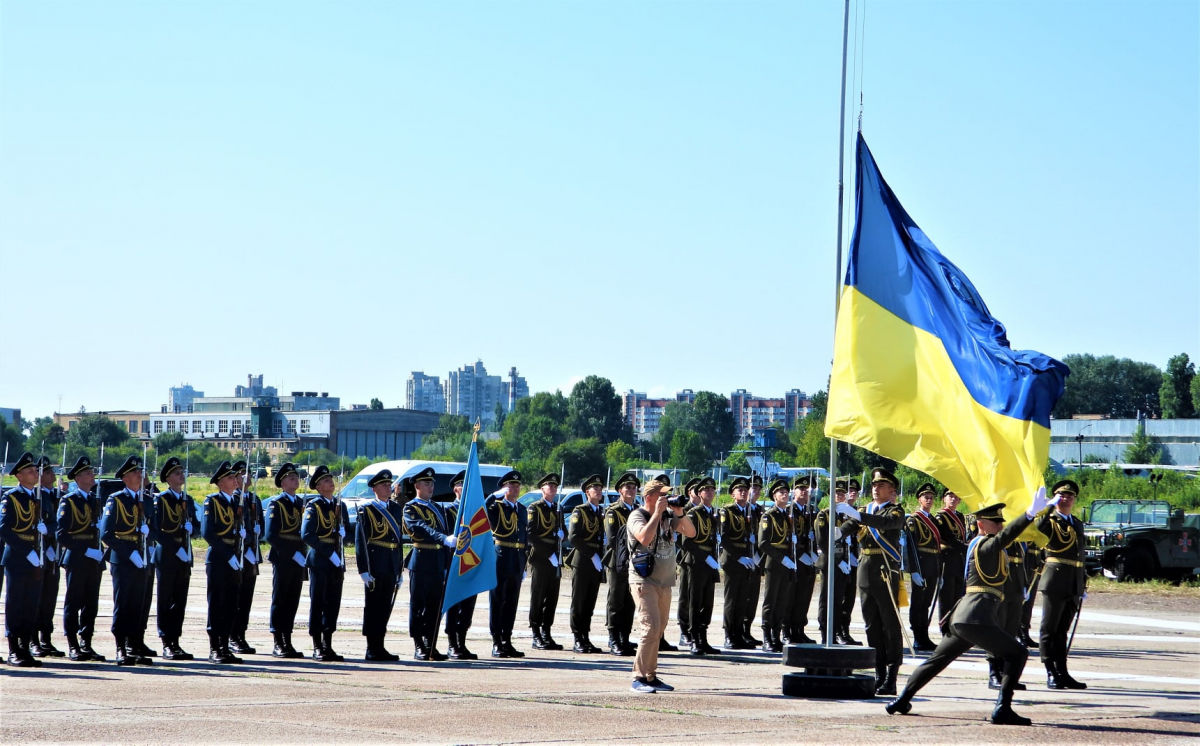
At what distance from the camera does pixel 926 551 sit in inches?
712

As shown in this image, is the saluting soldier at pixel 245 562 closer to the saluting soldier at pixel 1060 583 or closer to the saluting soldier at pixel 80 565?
the saluting soldier at pixel 80 565

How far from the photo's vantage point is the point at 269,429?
122750mm

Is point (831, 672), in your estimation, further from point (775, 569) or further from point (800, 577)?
point (800, 577)

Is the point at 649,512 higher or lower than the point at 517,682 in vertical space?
higher

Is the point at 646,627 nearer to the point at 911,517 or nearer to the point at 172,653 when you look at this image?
the point at 172,653

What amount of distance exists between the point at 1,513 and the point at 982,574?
28.0 ft

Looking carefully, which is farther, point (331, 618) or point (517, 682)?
point (331, 618)

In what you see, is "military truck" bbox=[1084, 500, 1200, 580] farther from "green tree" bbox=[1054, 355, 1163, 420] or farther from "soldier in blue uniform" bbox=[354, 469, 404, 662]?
"green tree" bbox=[1054, 355, 1163, 420]

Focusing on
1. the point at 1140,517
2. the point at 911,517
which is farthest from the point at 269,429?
the point at 911,517

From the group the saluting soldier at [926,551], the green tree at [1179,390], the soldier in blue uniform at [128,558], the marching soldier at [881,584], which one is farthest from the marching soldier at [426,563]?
the green tree at [1179,390]

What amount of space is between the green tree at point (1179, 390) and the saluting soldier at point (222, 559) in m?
113

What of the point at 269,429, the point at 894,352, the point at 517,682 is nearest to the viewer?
the point at 894,352

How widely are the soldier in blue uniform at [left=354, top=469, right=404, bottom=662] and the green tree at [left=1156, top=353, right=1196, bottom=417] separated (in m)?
112

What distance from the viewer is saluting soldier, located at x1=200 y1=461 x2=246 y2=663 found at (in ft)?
46.6
